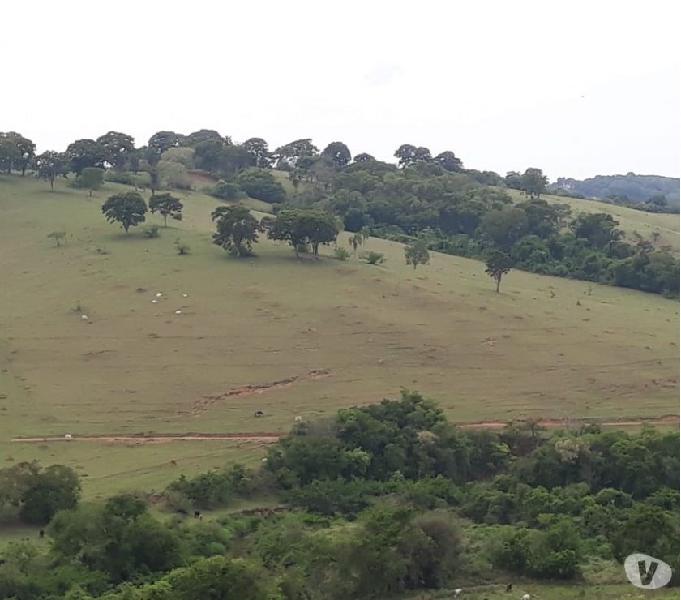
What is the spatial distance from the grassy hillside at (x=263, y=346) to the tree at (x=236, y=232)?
1.06 meters

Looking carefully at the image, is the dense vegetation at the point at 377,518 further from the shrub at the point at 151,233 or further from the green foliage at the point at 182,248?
the shrub at the point at 151,233

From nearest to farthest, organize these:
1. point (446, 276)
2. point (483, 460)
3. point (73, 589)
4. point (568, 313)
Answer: point (73, 589) < point (483, 460) < point (568, 313) < point (446, 276)

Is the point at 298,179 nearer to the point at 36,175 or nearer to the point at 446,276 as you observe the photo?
the point at 36,175

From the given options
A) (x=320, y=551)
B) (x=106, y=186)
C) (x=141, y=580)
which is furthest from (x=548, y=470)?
(x=106, y=186)

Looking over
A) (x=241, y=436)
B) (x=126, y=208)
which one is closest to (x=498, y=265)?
(x=126, y=208)

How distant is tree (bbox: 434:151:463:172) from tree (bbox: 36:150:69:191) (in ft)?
156

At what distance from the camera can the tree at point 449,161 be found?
10106 cm

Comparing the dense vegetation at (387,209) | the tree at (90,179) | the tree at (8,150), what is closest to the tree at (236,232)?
the dense vegetation at (387,209)

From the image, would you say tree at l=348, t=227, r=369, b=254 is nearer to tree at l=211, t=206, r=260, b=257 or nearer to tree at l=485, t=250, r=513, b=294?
tree at l=211, t=206, r=260, b=257

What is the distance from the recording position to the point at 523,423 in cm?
2866

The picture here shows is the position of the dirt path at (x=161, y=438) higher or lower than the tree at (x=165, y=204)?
lower

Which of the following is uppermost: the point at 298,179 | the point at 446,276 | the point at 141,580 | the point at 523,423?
the point at 298,179

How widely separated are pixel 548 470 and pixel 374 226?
4137cm
